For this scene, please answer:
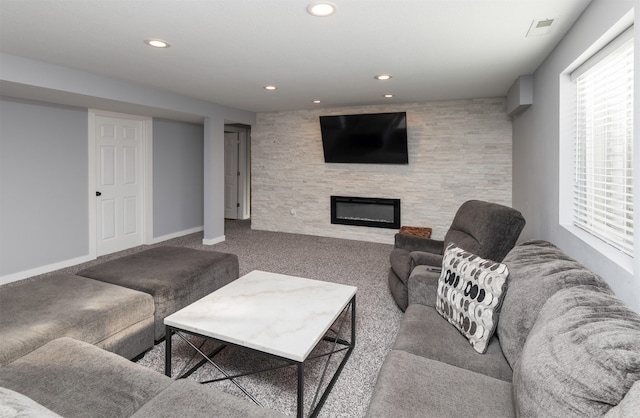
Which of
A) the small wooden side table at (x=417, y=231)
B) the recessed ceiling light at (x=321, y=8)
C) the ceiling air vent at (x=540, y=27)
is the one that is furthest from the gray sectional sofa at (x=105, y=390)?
the small wooden side table at (x=417, y=231)

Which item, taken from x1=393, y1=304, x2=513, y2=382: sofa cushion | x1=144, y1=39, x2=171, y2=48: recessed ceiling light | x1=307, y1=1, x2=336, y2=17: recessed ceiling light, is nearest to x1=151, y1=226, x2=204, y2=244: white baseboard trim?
x1=144, y1=39, x2=171, y2=48: recessed ceiling light

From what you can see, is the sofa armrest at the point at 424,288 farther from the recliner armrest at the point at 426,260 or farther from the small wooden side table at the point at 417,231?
the small wooden side table at the point at 417,231

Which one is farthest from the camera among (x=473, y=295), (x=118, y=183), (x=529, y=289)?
(x=118, y=183)

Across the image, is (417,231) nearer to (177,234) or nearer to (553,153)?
(553,153)

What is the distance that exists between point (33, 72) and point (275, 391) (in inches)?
134

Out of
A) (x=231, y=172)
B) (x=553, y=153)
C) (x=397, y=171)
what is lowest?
(x=553, y=153)

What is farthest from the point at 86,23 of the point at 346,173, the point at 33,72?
the point at 346,173

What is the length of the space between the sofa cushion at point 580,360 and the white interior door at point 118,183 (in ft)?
16.9

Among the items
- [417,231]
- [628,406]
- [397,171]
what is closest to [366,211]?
[397,171]

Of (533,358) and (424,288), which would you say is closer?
(533,358)

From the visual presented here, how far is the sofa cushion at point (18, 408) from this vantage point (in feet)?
2.35

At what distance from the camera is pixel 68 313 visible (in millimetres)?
1878

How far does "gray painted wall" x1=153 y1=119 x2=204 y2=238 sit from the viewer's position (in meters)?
5.64

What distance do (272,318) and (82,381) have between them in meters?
0.83
